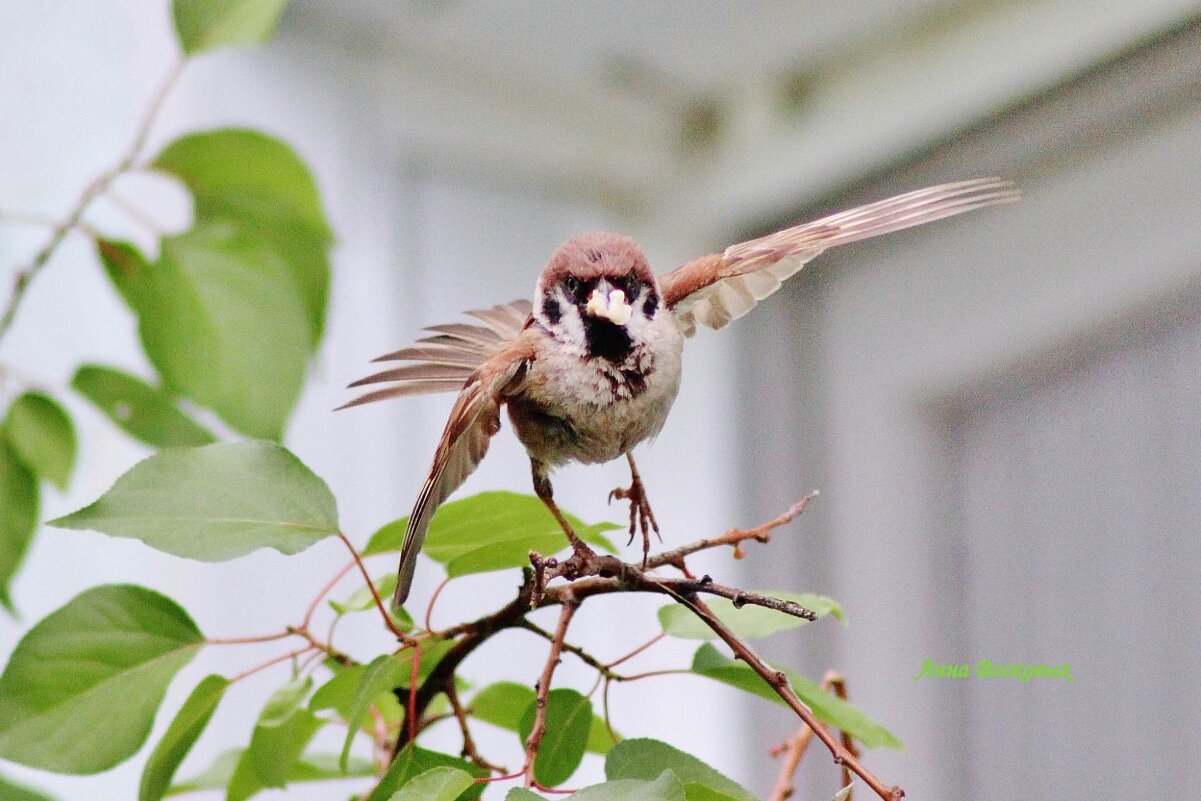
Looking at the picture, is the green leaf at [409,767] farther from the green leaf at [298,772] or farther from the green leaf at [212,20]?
the green leaf at [212,20]

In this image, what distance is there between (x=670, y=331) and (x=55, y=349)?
43.1 inches

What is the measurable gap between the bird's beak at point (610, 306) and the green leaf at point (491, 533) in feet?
0.25

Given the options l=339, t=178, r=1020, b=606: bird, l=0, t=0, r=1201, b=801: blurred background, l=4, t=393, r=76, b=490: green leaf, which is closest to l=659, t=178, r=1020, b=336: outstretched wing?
l=339, t=178, r=1020, b=606: bird

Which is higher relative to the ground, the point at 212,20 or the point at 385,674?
the point at 212,20

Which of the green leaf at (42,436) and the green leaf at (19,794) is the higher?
the green leaf at (42,436)

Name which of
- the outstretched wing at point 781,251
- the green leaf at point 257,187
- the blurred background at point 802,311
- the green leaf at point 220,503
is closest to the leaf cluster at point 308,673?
the green leaf at point 220,503

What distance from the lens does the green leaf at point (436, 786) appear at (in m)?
0.34

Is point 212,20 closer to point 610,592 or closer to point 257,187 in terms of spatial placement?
point 257,187

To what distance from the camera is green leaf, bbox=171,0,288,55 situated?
0.62m

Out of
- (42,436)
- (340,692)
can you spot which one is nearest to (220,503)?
(340,692)

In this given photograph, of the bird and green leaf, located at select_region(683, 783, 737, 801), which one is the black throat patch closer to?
the bird

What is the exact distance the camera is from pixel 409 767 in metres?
0.40

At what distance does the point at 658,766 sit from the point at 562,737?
63 mm

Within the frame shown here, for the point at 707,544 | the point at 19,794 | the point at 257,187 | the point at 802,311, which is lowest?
the point at 19,794
